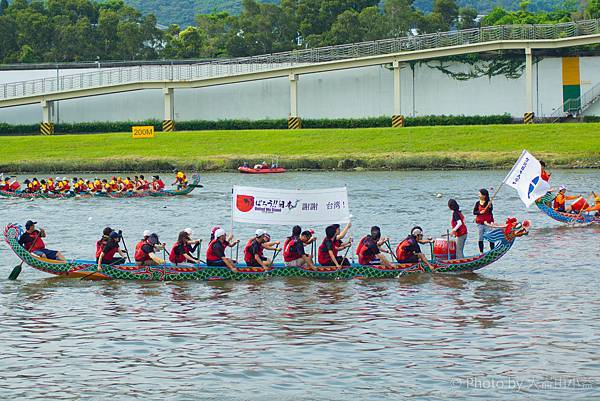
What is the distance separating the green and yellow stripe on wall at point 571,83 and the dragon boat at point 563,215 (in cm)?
4498

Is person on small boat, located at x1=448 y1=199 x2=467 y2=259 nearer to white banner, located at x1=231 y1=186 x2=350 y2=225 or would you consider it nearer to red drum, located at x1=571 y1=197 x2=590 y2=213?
white banner, located at x1=231 y1=186 x2=350 y2=225

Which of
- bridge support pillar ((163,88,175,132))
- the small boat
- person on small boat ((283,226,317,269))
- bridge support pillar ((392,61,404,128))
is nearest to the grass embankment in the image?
the small boat

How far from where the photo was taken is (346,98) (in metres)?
82.7

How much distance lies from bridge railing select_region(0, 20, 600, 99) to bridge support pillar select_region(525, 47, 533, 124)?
196cm

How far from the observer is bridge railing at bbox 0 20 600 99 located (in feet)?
255

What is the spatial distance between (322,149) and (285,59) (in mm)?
14376

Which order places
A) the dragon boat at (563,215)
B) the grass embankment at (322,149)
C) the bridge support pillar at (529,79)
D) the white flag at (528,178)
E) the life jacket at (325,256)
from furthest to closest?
1. the bridge support pillar at (529,79)
2. the grass embankment at (322,149)
3. the dragon boat at (563,215)
4. the white flag at (528,178)
5. the life jacket at (325,256)

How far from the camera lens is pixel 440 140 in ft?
231

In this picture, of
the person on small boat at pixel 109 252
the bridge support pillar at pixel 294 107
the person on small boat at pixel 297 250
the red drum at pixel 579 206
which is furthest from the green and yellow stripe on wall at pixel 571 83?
the person on small boat at pixel 109 252

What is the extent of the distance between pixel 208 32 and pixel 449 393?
378 feet

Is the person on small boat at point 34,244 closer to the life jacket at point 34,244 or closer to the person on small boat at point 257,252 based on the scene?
the life jacket at point 34,244

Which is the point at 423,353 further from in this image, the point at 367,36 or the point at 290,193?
the point at 367,36

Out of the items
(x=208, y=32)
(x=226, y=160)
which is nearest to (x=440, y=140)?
(x=226, y=160)

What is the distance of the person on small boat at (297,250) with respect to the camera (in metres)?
25.2
